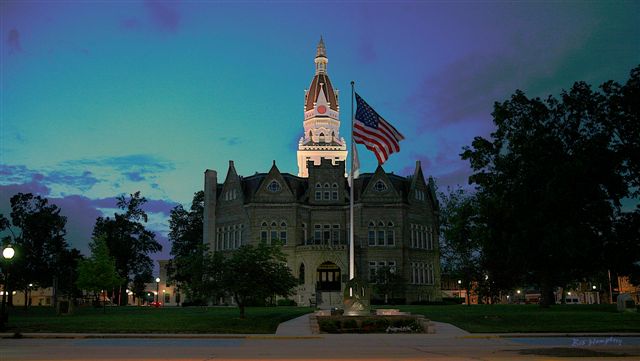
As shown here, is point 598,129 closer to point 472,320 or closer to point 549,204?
Result: point 549,204

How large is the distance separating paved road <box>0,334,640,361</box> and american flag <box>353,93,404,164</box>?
10.9 m

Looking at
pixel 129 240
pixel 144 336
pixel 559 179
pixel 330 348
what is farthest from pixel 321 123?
pixel 330 348

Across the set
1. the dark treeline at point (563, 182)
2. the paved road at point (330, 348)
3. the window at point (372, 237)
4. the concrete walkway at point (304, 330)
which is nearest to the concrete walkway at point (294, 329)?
the concrete walkway at point (304, 330)

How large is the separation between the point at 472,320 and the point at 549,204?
11982 mm

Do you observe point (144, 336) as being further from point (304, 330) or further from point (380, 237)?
point (380, 237)

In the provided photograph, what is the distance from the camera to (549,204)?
39.9 metres

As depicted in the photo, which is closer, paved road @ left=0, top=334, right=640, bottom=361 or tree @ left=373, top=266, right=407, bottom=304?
paved road @ left=0, top=334, right=640, bottom=361

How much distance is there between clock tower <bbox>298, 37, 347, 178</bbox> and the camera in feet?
402

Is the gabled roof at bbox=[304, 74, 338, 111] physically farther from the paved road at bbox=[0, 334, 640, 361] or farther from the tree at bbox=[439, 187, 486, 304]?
the paved road at bbox=[0, 334, 640, 361]

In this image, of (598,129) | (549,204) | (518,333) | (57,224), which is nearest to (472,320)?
(518,333)

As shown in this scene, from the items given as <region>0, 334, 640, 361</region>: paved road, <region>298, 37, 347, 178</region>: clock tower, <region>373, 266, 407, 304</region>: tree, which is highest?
<region>298, 37, 347, 178</region>: clock tower

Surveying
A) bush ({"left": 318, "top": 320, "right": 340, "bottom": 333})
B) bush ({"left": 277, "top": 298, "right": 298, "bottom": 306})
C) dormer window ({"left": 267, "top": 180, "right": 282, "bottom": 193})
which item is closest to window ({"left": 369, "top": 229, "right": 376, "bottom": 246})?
bush ({"left": 277, "top": 298, "right": 298, "bottom": 306})

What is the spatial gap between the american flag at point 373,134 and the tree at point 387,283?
1275 inches

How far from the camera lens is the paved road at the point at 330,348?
16297mm
